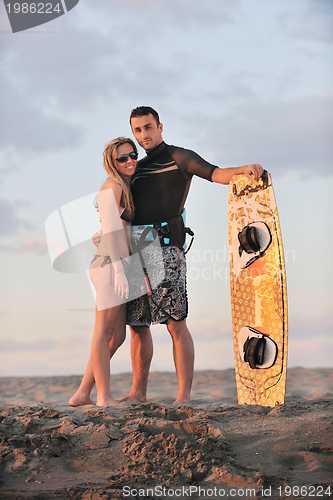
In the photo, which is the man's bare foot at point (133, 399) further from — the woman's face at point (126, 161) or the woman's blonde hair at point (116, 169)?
the woman's face at point (126, 161)

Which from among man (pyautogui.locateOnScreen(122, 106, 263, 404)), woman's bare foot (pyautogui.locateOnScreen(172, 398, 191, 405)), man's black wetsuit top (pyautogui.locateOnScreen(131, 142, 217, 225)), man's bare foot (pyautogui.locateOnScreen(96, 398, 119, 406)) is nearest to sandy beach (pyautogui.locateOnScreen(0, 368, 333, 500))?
man's bare foot (pyautogui.locateOnScreen(96, 398, 119, 406))

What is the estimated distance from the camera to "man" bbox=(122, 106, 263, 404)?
3623mm

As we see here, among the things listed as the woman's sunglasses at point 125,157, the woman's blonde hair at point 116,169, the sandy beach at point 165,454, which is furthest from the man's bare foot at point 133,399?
the woman's sunglasses at point 125,157

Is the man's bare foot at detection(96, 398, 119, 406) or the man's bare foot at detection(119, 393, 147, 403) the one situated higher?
the man's bare foot at detection(96, 398, 119, 406)

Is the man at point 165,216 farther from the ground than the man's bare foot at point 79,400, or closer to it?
farther from the ground

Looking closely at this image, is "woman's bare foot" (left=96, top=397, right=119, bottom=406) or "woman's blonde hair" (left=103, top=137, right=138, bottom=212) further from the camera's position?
"woman's blonde hair" (left=103, top=137, right=138, bottom=212)

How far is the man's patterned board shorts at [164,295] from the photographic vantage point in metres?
3.62

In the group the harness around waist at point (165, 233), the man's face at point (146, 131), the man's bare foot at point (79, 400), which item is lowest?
the man's bare foot at point (79, 400)

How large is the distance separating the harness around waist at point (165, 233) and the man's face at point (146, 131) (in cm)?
69

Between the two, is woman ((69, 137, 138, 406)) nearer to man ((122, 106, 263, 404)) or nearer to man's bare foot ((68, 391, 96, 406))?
man's bare foot ((68, 391, 96, 406))

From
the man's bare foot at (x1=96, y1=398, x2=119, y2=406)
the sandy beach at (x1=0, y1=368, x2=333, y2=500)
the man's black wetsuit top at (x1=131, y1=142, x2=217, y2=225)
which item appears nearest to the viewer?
the sandy beach at (x1=0, y1=368, x2=333, y2=500)

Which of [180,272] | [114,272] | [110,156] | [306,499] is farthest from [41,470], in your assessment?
[110,156]

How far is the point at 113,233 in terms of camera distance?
11.4 feet

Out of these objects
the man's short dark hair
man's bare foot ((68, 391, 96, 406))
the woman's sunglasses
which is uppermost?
the man's short dark hair
